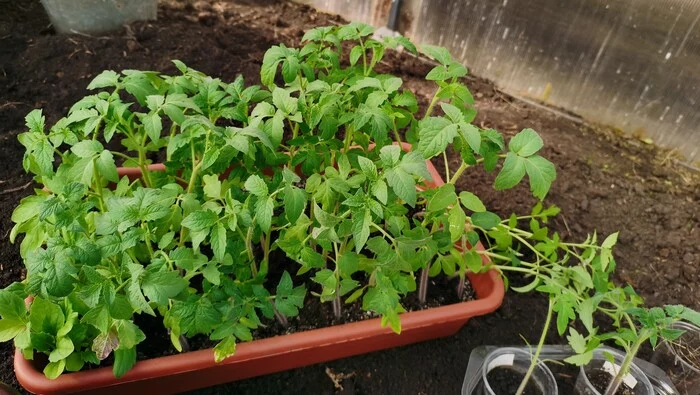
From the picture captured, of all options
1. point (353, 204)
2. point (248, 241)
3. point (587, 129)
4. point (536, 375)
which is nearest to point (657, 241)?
point (587, 129)

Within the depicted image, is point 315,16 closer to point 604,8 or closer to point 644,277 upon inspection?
point 604,8

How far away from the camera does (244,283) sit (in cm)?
128

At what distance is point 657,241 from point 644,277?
21 cm

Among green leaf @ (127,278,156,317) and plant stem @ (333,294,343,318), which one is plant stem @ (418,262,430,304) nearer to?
plant stem @ (333,294,343,318)

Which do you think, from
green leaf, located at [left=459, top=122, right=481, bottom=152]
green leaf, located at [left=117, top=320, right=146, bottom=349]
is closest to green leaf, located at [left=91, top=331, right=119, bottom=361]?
green leaf, located at [left=117, top=320, right=146, bottom=349]

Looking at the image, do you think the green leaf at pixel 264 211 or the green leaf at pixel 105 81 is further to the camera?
the green leaf at pixel 105 81

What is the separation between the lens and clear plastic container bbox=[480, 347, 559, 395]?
1388 millimetres

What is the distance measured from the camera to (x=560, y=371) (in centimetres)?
159

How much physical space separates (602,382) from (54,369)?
149 centimetres

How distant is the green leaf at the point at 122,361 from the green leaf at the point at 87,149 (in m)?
0.46

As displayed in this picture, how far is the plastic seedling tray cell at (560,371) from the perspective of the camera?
4.75ft

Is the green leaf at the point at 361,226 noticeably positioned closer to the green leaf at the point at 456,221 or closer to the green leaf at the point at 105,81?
the green leaf at the point at 456,221

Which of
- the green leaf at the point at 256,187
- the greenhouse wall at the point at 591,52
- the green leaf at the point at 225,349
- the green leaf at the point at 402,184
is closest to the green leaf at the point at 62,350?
the green leaf at the point at 225,349

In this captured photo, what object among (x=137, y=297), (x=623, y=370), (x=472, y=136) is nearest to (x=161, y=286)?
(x=137, y=297)
